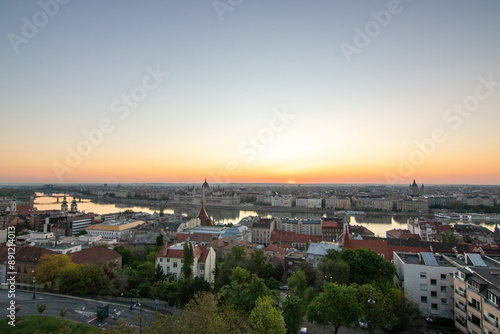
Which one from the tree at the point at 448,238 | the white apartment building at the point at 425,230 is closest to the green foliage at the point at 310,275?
the tree at the point at 448,238

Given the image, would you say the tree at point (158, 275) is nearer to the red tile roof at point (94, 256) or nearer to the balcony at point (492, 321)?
the red tile roof at point (94, 256)


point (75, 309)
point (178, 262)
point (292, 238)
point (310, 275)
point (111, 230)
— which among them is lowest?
point (292, 238)

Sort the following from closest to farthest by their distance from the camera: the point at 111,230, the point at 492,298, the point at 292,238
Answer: the point at 492,298
the point at 292,238
the point at 111,230

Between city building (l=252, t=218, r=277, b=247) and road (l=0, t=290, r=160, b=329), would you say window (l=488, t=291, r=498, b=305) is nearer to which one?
road (l=0, t=290, r=160, b=329)

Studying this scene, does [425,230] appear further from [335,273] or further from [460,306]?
[460,306]

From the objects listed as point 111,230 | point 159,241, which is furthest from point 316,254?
point 111,230

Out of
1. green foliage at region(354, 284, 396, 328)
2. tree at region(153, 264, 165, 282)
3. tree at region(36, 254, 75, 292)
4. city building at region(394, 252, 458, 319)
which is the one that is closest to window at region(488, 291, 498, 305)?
green foliage at region(354, 284, 396, 328)

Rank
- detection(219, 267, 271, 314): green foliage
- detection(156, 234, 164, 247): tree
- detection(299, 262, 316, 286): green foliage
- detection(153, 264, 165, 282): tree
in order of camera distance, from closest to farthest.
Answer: detection(219, 267, 271, 314): green foliage < detection(153, 264, 165, 282): tree < detection(299, 262, 316, 286): green foliage < detection(156, 234, 164, 247): tree
